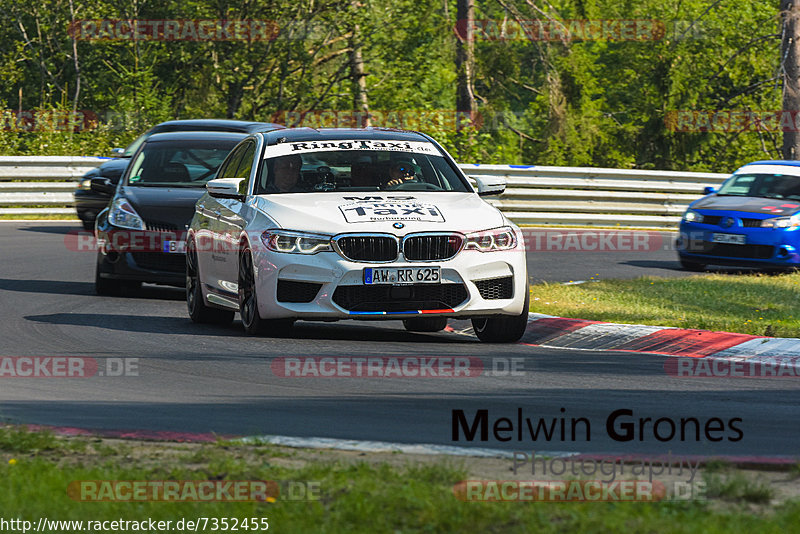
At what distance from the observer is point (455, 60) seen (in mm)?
33438

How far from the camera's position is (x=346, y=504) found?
15.9ft

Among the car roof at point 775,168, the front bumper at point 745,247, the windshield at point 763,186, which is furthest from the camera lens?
the car roof at point 775,168

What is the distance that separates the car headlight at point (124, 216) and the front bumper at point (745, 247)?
7951 mm

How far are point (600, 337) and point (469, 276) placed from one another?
4.83 feet

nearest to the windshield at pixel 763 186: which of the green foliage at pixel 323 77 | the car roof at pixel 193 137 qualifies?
the car roof at pixel 193 137

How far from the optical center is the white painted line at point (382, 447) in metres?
5.91

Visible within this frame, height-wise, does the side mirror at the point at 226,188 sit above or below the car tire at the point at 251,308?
above

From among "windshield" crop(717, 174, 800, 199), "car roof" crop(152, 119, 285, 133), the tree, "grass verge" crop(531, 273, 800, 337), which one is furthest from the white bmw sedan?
the tree

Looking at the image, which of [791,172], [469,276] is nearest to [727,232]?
[791,172]

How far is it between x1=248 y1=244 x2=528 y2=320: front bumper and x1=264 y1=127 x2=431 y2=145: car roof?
172 centimetres

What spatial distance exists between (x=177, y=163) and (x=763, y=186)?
884 cm
